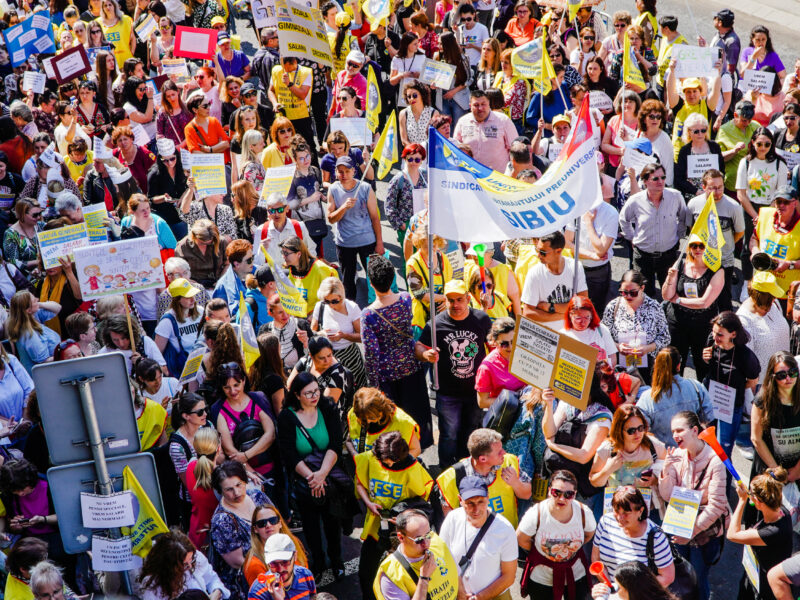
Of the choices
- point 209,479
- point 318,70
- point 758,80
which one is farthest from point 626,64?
point 209,479

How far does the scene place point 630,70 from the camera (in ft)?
41.3

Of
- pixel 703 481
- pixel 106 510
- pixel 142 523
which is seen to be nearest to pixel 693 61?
pixel 703 481

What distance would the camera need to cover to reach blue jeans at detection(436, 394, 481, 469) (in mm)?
8484

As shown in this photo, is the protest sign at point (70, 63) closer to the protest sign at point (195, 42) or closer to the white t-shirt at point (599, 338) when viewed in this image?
the protest sign at point (195, 42)

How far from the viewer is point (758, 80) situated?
1277cm

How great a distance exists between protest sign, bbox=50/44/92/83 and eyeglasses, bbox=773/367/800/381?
9750 millimetres

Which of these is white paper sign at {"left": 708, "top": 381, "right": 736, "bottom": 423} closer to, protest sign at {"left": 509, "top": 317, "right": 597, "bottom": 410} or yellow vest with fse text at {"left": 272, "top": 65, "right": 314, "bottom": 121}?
protest sign at {"left": 509, "top": 317, "right": 597, "bottom": 410}

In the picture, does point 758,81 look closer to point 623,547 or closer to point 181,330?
point 181,330

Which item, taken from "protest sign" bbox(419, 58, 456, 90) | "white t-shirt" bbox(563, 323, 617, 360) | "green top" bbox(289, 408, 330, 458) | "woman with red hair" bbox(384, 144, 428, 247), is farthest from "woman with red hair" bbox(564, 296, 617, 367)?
"protest sign" bbox(419, 58, 456, 90)

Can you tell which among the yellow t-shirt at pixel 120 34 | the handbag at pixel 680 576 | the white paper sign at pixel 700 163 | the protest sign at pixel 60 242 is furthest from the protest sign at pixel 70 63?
the handbag at pixel 680 576

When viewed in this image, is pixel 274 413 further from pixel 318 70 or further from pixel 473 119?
pixel 318 70

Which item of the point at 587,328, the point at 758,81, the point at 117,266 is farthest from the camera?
the point at 758,81

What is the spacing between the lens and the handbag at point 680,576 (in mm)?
6371

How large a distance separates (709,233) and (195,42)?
8.42 metres
